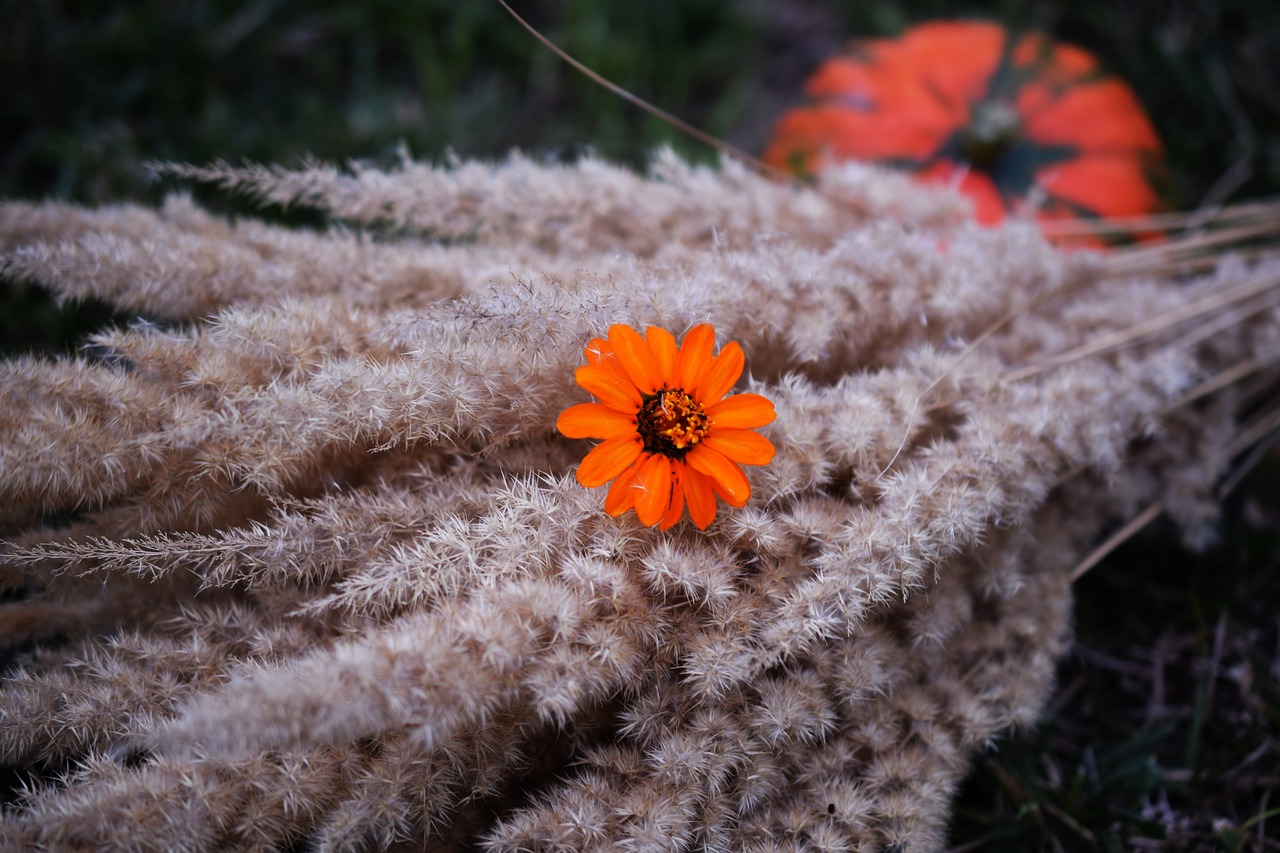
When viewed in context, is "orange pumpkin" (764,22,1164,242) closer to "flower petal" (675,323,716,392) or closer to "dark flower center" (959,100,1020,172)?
"dark flower center" (959,100,1020,172)

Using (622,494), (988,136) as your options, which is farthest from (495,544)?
(988,136)

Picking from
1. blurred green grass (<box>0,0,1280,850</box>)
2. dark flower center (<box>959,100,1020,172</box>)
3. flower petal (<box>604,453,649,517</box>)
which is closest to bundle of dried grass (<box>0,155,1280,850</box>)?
flower petal (<box>604,453,649,517</box>)

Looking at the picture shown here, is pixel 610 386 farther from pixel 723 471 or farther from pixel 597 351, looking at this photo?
pixel 723 471

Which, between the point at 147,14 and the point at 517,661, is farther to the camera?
the point at 147,14

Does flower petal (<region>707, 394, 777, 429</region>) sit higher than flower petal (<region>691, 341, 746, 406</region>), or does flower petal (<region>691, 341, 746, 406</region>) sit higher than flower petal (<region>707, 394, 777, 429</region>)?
flower petal (<region>691, 341, 746, 406</region>)

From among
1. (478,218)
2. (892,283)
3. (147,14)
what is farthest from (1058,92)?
(147,14)

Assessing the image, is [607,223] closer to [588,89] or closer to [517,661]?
[517,661]
